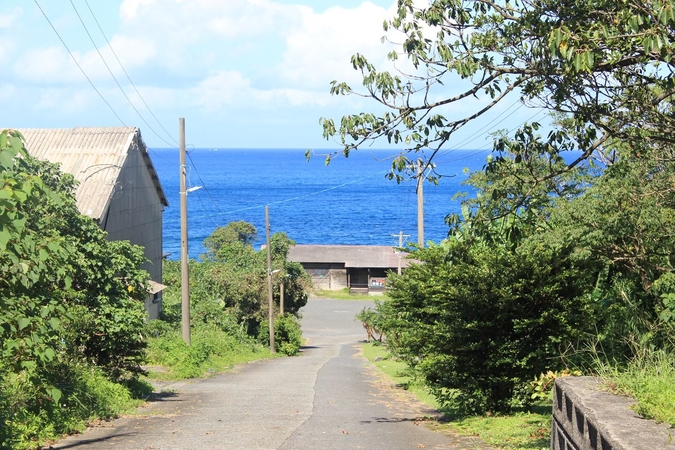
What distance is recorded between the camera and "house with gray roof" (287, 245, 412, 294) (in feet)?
226

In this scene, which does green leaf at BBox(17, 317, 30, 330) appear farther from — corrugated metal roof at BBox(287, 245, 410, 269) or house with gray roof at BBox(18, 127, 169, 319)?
corrugated metal roof at BBox(287, 245, 410, 269)

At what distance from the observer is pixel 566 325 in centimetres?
1252

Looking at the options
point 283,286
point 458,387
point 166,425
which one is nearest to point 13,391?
point 166,425

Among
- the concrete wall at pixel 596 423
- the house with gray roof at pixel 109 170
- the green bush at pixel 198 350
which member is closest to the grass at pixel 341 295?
the green bush at pixel 198 350

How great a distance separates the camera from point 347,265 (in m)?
68.9

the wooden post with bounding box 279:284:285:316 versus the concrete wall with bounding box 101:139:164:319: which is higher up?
the concrete wall with bounding box 101:139:164:319

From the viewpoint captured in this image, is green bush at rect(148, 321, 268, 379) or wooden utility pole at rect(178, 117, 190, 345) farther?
wooden utility pole at rect(178, 117, 190, 345)

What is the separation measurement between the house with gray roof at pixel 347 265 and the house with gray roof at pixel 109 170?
36.7 meters

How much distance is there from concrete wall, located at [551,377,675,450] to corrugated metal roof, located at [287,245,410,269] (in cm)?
6005

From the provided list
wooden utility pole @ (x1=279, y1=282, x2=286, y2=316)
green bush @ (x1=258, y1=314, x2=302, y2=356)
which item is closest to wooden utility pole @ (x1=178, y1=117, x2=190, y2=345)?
green bush @ (x1=258, y1=314, x2=302, y2=356)

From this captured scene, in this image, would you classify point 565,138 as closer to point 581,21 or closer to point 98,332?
point 581,21

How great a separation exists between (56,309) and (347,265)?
62149mm

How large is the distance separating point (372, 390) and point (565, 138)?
11.7 meters

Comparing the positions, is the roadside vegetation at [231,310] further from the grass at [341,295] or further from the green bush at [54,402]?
the grass at [341,295]
